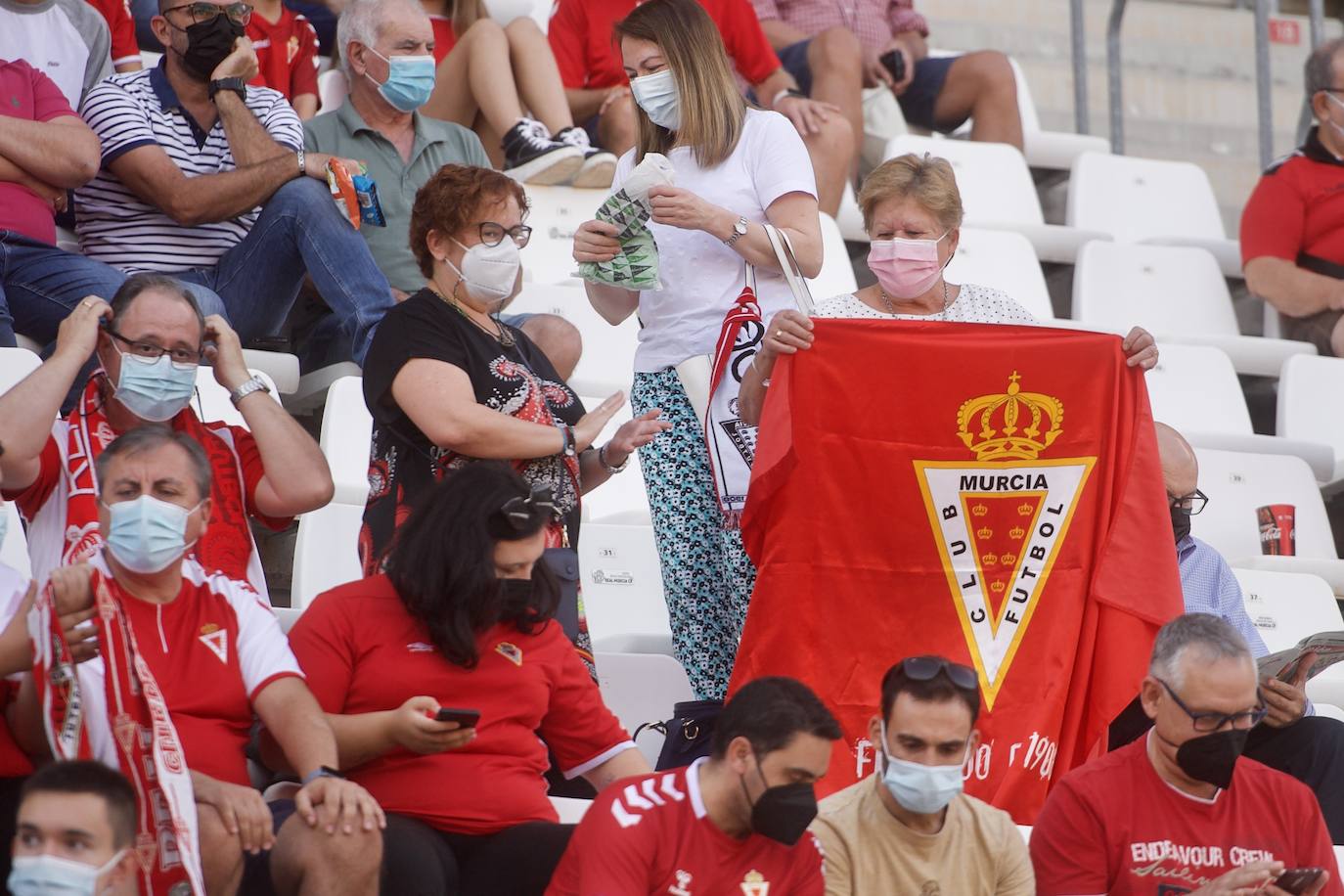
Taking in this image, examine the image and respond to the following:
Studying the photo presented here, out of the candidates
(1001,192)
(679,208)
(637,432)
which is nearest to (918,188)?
(679,208)

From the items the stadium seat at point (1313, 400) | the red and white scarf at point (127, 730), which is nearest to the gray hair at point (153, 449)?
the red and white scarf at point (127, 730)

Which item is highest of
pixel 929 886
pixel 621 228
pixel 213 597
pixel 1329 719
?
pixel 621 228

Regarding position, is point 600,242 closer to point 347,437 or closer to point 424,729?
point 347,437

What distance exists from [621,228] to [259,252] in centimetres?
117

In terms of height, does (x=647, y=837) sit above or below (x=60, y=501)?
below

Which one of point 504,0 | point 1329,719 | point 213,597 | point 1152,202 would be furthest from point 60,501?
point 1152,202

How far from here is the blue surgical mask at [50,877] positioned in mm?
2660

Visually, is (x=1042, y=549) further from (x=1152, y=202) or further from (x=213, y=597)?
(x=1152, y=202)

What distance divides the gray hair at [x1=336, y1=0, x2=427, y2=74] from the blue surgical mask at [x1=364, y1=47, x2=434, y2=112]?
42 millimetres

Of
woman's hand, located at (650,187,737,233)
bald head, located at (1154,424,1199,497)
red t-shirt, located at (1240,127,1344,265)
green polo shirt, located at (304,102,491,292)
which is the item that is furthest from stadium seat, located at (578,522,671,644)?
red t-shirt, located at (1240,127,1344,265)

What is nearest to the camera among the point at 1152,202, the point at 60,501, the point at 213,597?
the point at 213,597

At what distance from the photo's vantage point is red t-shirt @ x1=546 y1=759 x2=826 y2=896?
295 centimetres

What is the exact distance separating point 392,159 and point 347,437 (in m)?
0.92

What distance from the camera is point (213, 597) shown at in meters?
3.22
